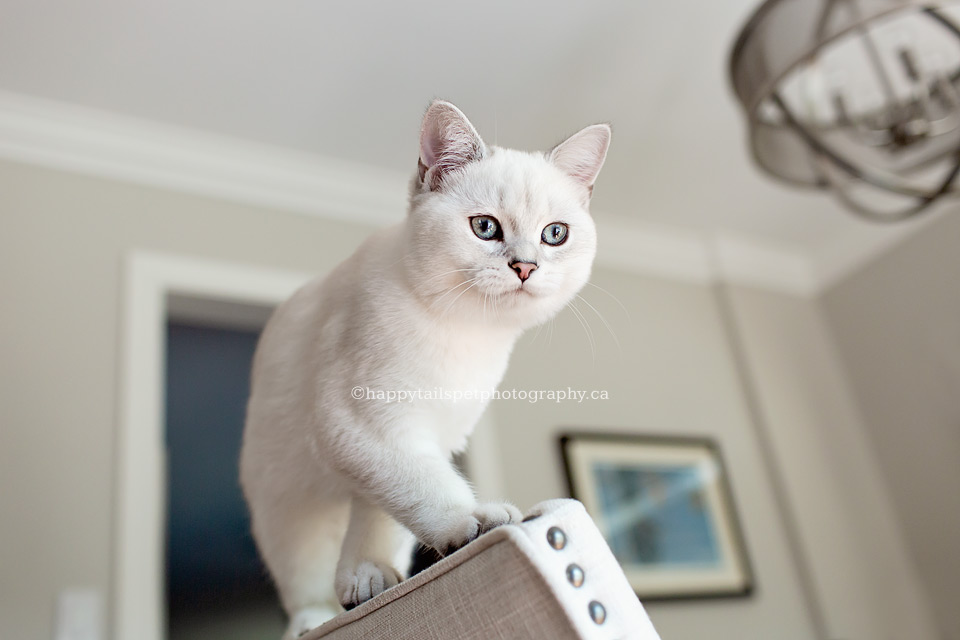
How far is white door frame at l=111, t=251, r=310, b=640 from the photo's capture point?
1835 mm

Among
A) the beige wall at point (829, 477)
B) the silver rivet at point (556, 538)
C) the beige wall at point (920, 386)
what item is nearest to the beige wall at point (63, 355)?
the silver rivet at point (556, 538)

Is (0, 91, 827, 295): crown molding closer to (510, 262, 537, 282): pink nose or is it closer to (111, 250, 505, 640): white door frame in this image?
(111, 250, 505, 640): white door frame

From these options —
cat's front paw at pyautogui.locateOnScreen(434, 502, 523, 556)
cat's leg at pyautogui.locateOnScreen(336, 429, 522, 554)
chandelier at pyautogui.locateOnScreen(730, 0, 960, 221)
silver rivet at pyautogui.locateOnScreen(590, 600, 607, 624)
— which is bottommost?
silver rivet at pyautogui.locateOnScreen(590, 600, 607, 624)

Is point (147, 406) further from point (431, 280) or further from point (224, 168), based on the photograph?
point (431, 280)

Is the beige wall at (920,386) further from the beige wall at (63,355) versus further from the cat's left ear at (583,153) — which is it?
the cat's left ear at (583,153)

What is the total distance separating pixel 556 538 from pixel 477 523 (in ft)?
0.38

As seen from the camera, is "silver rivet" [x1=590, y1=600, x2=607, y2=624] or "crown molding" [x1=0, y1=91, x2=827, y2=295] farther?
"crown molding" [x1=0, y1=91, x2=827, y2=295]

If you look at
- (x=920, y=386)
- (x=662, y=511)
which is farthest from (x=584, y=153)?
(x=920, y=386)

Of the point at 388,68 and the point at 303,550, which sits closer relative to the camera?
the point at 303,550

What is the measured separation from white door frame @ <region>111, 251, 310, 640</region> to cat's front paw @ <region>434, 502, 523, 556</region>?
58.6 inches

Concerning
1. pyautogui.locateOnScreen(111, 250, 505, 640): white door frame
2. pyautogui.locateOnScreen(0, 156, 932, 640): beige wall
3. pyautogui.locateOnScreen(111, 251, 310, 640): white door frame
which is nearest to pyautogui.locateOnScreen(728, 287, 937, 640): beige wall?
pyautogui.locateOnScreen(0, 156, 932, 640): beige wall

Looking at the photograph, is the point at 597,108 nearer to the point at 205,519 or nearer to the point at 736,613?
the point at 736,613

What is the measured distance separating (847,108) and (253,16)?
147 cm

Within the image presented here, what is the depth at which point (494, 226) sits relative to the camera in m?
0.74
